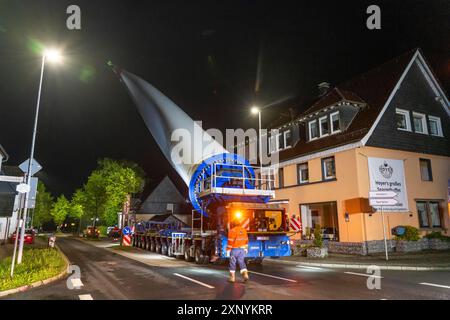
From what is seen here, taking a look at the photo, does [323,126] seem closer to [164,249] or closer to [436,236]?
[436,236]

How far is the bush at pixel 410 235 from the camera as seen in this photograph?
1877cm

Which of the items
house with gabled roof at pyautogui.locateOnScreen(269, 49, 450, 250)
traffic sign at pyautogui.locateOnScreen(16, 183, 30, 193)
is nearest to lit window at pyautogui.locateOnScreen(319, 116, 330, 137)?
house with gabled roof at pyautogui.locateOnScreen(269, 49, 450, 250)

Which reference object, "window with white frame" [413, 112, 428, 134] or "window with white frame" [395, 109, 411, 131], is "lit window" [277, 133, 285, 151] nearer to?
"window with white frame" [395, 109, 411, 131]

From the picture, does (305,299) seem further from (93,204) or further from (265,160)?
(93,204)

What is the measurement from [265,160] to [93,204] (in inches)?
1252

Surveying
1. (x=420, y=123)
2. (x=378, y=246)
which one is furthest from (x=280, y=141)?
(x=378, y=246)

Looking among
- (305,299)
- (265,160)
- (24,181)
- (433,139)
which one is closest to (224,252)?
(305,299)

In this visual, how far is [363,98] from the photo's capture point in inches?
881

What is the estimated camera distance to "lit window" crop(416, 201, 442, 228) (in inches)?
815

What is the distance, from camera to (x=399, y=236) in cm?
1892

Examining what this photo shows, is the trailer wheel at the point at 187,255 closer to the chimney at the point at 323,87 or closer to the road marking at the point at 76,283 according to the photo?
A: the road marking at the point at 76,283

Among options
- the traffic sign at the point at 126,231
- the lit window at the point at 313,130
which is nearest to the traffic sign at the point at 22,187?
the traffic sign at the point at 126,231

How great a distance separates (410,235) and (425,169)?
566 centimetres

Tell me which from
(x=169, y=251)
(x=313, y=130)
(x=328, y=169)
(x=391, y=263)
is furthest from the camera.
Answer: (x=313, y=130)
